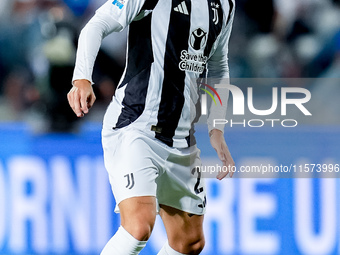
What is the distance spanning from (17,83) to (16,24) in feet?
1.97

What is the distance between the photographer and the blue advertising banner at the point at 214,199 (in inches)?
136

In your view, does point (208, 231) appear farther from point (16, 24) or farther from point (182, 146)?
point (16, 24)

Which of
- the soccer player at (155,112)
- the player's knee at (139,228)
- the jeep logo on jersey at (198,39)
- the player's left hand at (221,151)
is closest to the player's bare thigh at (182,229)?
the soccer player at (155,112)

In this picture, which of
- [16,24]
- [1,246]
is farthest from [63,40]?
[1,246]

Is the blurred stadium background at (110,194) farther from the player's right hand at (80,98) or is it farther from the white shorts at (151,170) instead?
the player's right hand at (80,98)

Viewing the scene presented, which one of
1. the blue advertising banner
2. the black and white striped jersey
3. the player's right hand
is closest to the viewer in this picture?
the player's right hand

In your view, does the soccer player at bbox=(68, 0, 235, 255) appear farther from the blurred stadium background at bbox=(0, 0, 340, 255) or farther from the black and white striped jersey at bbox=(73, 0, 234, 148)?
the blurred stadium background at bbox=(0, 0, 340, 255)

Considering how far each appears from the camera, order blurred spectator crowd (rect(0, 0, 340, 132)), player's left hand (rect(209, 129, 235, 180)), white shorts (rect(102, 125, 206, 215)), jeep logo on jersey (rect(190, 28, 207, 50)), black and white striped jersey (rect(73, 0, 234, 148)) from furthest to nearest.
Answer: blurred spectator crowd (rect(0, 0, 340, 132))
player's left hand (rect(209, 129, 235, 180))
jeep logo on jersey (rect(190, 28, 207, 50))
black and white striped jersey (rect(73, 0, 234, 148))
white shorts (rect(102, 125, 206, 215))

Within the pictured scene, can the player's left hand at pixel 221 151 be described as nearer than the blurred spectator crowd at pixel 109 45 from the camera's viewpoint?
Yes

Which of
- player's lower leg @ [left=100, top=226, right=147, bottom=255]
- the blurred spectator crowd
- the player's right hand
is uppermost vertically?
the blurred spectator crowd

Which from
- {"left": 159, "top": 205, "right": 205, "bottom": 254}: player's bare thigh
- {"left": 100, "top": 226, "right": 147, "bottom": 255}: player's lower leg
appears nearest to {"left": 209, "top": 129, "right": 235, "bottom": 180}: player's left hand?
{"left": 159, "top": 205, "right": 205, "bottom": 254}: player's bare thigh

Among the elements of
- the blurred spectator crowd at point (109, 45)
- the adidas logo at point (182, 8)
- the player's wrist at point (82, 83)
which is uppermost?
the blurred spectator crowd at point (109, 45)

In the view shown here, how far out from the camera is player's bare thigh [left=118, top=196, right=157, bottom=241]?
86.4 inches

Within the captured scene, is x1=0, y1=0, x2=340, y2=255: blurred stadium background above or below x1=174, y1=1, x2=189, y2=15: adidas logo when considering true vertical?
below
